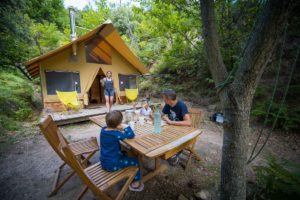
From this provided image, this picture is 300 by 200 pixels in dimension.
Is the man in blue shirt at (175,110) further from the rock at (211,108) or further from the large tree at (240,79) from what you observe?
the rock at (211,108)

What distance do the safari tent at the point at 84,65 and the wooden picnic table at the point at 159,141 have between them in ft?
18.6

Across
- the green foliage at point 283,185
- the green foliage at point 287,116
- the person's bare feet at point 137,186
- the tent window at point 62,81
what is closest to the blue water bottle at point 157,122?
the person's bare feet at point 137,186

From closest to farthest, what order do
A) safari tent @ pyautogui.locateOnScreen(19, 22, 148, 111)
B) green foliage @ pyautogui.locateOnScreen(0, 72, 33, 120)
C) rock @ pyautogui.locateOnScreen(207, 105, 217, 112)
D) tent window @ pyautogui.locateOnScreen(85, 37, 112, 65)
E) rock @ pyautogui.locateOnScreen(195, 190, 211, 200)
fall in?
rock @ pyautogui.locateOnScreen(195, 190, 211, 200)
green foliage @ pyautogui.locateOnScreen(0, 72, 33, 120)
rock @ pyautogui.locateOnScreen(207, 105, 217, 112)
safari tent @ pyautogui.locateOnScreen(19, 22, 148, 111)
tent window @ pyautogui.locateOnScreen(85, 37, 112, 65)

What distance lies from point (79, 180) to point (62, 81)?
5.50 meters

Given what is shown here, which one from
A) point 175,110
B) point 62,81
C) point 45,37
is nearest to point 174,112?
point 175,110

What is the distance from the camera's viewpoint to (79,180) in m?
2.44

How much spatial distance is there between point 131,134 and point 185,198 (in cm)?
114

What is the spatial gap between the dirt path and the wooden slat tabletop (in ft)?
→ 2.80

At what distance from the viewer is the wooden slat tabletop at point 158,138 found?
5.40 ft

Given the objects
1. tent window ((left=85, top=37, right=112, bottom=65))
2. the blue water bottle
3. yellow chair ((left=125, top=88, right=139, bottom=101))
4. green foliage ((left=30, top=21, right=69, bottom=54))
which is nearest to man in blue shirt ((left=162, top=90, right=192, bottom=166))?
the blue water bottle

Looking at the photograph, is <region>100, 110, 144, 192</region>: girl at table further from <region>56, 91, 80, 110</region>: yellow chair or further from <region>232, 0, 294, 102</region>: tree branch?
<region>56, 91, 80, 110</region>: yellow chair

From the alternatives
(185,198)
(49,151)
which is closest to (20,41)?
(49,151)

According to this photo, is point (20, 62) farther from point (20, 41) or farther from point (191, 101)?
point (191, 101)

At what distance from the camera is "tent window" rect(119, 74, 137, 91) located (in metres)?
8.68
